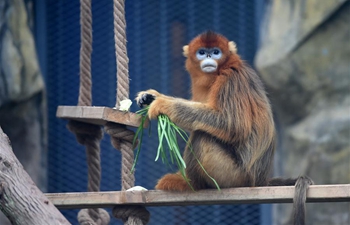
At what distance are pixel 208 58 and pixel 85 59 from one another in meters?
0.82

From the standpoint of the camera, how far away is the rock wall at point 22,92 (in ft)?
21.5

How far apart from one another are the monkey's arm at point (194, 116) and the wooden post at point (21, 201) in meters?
1.03

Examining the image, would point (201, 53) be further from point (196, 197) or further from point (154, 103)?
point (196, 197)

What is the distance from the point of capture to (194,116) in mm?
4371

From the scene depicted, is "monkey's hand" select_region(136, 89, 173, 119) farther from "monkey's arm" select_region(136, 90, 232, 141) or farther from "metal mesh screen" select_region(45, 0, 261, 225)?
"metal mesh screen" select_region(45, 0, 261, 225)

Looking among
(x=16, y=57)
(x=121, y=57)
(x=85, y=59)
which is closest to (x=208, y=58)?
(x=121, y=57)

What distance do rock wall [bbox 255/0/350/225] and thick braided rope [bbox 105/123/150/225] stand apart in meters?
2.56

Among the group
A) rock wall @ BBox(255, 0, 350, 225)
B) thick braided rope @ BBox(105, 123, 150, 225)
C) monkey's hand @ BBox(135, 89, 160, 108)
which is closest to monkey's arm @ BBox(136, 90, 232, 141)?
monkey's hand @ BBox(135, 89, 160, 108)

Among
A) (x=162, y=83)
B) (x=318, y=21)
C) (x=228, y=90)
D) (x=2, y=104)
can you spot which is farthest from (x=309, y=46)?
(x=2, y=104)

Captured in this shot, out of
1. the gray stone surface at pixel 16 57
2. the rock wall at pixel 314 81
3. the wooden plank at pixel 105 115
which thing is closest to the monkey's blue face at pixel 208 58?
the wooden plank at pixel 105 115

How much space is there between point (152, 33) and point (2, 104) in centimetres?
168

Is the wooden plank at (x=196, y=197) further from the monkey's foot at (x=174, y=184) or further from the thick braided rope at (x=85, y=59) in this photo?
the thick braided rope at (x=85, y=59)

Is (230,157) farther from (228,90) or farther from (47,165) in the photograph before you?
(47,165)

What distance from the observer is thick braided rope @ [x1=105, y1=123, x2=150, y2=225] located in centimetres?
423
